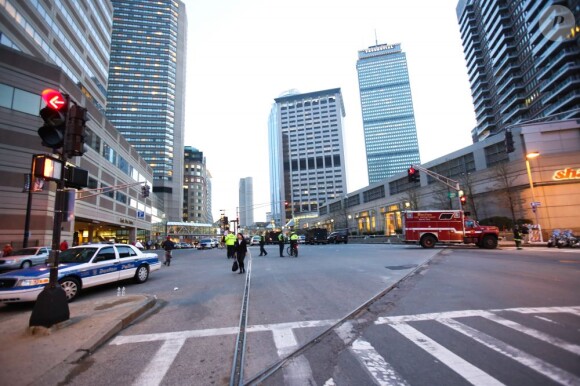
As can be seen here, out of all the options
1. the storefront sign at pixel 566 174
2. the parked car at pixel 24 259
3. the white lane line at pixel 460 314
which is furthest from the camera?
the storefront sign at pixel 566 174

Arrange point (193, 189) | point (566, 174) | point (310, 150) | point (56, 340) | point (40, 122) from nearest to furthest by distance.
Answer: point (56, 340) < point (40, 122) < point (566, 174) < point (193, 189) < point (310, 150)

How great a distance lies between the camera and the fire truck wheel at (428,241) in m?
24.1

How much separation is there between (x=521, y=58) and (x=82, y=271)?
106m

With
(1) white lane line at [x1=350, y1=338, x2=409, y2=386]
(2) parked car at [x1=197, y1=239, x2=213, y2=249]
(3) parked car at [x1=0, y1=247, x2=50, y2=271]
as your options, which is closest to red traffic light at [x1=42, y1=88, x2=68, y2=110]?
(1) white lane line at [x1=350, y1=338, x2=409, y2=386]

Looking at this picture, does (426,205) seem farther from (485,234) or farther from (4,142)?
(4,142)

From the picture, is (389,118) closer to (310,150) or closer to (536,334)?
(310,150)

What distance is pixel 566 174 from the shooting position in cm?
3212

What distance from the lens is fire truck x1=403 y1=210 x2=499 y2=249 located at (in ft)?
73.9

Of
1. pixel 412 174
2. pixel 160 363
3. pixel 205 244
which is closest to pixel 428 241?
pixel 412 174

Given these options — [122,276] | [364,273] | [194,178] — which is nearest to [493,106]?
[364,273]

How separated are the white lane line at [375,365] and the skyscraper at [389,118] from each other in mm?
194362

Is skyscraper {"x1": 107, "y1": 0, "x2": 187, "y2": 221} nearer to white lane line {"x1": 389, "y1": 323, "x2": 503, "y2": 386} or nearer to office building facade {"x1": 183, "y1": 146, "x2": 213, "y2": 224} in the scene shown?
office building facade {"x1": 183, "y1": 146, "x2": 213, "y2": 224}

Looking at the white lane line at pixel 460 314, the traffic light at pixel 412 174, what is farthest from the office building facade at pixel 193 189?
the white lane line at pixel 460 314

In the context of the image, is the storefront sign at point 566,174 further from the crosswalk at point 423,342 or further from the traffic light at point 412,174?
the crosswalk at point 423,342
